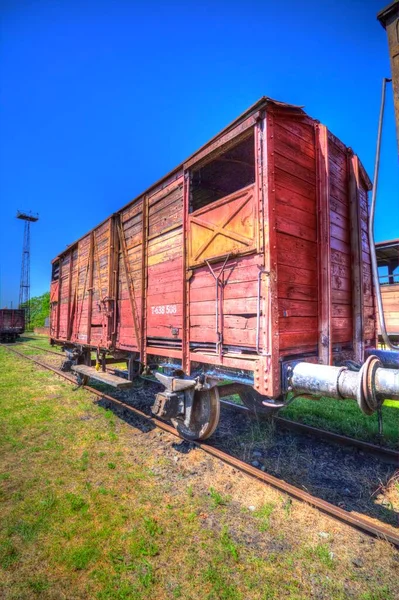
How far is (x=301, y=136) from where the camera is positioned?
13.2 feet

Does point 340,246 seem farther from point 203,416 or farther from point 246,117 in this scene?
point 203,416

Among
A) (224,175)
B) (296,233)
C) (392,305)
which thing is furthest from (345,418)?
(392,305)

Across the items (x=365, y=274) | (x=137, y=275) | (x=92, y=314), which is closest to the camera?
(x=365, y=274)

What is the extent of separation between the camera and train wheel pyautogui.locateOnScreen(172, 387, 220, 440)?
4.37 m

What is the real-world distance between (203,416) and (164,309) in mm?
1908

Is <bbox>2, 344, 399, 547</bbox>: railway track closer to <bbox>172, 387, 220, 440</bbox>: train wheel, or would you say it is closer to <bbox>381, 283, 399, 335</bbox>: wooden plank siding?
<bbox>172, 387, 220, 440</bbox>: train wheel

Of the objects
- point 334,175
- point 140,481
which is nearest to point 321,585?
point 140,481

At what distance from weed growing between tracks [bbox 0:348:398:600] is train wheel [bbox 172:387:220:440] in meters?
0.27

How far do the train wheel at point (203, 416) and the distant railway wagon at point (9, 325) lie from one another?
30061 mm

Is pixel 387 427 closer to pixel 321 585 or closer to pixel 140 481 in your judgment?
pixel 321 585

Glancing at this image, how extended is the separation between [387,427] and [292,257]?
379cm

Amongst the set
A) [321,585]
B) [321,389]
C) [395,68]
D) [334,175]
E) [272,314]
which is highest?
[334,175]

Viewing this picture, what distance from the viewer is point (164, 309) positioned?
5.21m

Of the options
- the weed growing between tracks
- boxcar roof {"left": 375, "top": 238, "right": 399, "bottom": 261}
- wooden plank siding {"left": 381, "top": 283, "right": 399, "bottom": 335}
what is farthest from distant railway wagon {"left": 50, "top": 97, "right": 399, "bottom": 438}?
wooden plank siding {"left": 381, "top": 283, "right": 399, "bottom": 335}
